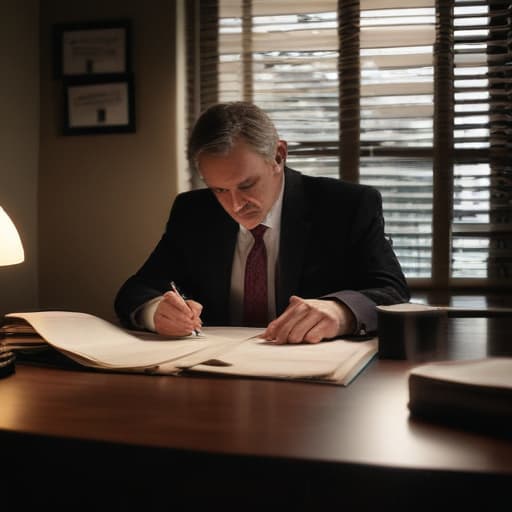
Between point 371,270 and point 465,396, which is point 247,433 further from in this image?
point 371,270

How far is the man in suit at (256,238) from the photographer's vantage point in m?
1.66

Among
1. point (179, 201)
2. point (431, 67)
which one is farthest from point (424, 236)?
point (179, 201)

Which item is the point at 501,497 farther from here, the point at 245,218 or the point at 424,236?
the point at 424,236

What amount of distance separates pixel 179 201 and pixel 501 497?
1.69m

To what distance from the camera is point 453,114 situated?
2.93 meters

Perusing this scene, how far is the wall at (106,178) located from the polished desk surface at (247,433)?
7.24 feet

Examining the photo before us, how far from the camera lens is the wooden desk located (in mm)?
578

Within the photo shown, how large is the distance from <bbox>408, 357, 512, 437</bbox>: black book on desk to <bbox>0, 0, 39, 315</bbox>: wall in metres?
2.55

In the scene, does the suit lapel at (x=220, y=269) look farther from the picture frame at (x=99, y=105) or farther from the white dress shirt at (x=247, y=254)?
the picture frame at (x=99, y=105)

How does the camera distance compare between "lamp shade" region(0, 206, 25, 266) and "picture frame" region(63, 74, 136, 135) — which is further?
"picture frame" region(63, 74, 136, 135)

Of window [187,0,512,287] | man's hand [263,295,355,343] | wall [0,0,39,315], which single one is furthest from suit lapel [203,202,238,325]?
wall [0,0,39,315]

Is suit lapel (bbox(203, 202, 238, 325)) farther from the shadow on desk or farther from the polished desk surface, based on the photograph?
the shadow on desk

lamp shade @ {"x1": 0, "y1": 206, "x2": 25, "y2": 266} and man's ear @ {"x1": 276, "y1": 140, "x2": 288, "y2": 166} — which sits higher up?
man's ear @ {"x1": 276, "y1": 140, "x2": 288, "y2": 166}

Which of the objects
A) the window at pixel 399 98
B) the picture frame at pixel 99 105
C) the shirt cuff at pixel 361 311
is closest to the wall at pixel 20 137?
the picture frame at pixel 99 105
